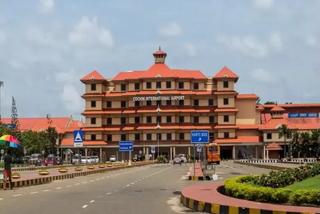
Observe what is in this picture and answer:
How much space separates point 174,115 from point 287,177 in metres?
75.7

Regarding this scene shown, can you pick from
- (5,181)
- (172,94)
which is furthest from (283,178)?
(172,94)

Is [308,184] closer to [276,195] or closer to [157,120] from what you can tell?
[276,195]

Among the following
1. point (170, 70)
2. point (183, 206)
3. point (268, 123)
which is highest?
point (170, 70)

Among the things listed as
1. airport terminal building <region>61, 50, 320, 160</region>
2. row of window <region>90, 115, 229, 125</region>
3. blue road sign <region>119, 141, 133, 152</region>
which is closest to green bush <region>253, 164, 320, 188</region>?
blue road sign <region>119, 141, 133, 152</region>

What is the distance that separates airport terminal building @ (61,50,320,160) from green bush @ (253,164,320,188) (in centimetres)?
7246

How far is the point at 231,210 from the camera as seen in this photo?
1235 cm

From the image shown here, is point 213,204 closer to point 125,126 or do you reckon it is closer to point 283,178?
point 283,178

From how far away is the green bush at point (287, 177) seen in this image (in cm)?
1617

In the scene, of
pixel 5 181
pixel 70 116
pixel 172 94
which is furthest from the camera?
pixel 70 116

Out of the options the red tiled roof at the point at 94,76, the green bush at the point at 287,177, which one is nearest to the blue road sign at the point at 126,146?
the red tiled roof at the point at 94,76

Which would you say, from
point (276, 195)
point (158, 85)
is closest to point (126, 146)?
point (158, 85)

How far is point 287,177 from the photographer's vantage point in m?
16.4

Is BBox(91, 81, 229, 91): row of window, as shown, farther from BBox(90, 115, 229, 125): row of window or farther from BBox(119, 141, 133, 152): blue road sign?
BBox(119, 141, 133, 152): blue road sign

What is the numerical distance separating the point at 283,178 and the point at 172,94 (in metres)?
75.4
